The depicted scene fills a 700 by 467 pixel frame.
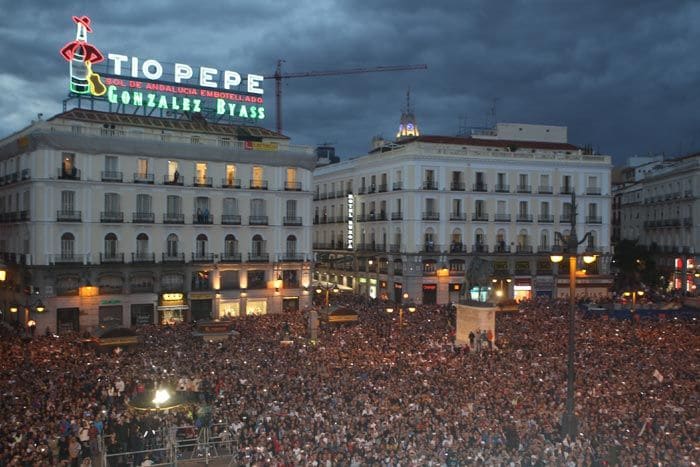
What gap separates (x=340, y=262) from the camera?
71.6 m

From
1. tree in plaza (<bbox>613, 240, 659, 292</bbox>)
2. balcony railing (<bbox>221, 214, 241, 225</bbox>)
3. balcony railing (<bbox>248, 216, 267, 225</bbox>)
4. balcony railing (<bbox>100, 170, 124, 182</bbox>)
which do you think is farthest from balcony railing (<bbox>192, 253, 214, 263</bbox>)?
tree in plaza (<bbox>613, 240, 659, 292</bbox>)

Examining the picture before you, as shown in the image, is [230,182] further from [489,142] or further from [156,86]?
[489,142]

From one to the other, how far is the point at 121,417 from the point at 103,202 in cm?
A: 2695

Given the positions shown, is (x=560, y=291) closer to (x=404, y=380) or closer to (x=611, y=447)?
(x=404, y=380)

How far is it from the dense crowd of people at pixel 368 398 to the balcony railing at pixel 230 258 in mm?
14090

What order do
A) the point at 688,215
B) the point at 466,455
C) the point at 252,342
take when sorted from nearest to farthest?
the point at 466,455
the point at 252,342
the point at 688,215

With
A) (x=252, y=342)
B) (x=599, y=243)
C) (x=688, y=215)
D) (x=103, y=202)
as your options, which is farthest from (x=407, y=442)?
(x=688, y=215)

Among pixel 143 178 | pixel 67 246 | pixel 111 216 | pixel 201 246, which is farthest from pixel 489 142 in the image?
pixel 67 246

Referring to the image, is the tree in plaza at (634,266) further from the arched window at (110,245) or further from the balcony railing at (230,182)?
the arched window at (110,245)

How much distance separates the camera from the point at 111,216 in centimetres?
4603

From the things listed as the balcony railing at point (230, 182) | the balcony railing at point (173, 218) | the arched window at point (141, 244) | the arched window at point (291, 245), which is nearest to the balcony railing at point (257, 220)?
the arched window at point (291, 245)

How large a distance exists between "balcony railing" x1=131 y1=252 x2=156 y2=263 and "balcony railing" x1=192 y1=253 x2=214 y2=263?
2.88m

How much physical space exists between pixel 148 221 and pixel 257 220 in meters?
8.01

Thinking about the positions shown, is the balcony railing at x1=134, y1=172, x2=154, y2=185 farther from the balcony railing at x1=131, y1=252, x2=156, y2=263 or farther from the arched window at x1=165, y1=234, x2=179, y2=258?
the balcony railing at x1=131, y1=252, x2=156, y2=263
